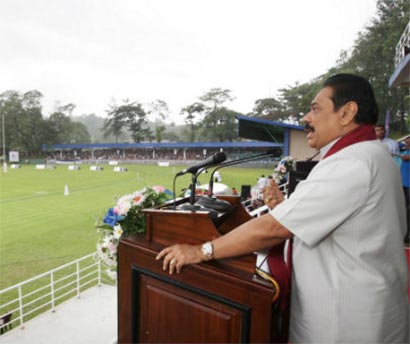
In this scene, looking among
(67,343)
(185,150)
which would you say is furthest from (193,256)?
(185,150)

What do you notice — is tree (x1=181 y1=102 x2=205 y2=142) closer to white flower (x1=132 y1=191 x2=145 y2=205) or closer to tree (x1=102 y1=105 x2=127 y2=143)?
tree (x1=102 y1=105 x2=127 y2=143)

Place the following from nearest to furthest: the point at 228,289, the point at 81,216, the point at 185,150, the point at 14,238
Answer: the point at 228,289, the point at 14,238, the point at 81,216, the point at 185,150

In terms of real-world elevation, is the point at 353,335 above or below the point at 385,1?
below

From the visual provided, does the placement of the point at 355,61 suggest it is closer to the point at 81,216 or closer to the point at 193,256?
the point at 81,216

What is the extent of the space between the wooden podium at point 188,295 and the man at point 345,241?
37 millimetres

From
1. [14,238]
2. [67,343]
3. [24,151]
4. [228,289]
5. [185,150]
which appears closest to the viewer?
[228,289]

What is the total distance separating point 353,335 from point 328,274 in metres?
0.15

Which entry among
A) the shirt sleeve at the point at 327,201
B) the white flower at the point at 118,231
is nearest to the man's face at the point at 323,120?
the shirt sleeve at the point at 327,201

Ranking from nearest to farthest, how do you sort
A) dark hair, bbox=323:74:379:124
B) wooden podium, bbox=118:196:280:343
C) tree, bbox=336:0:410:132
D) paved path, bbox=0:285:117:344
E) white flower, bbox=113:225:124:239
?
1. wooden podium, bbox=118:196:280:343
2. dark hair, bbox=323:74:379:124
3. white flower, bbox=113:225:124:239
4. paved path, bbox=0:285:117:344
5. tree, bbox=336:0:410:132

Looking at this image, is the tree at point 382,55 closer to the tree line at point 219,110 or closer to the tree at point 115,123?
the tree line at point 219,110

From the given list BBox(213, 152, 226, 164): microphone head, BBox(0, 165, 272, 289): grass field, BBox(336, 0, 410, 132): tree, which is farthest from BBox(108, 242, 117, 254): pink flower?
BBox(336, 0, 410, 132): tree

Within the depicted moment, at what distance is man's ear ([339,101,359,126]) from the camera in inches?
25.7

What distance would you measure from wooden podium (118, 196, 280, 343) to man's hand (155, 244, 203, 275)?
1 cm

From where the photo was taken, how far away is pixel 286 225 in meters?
0.56
